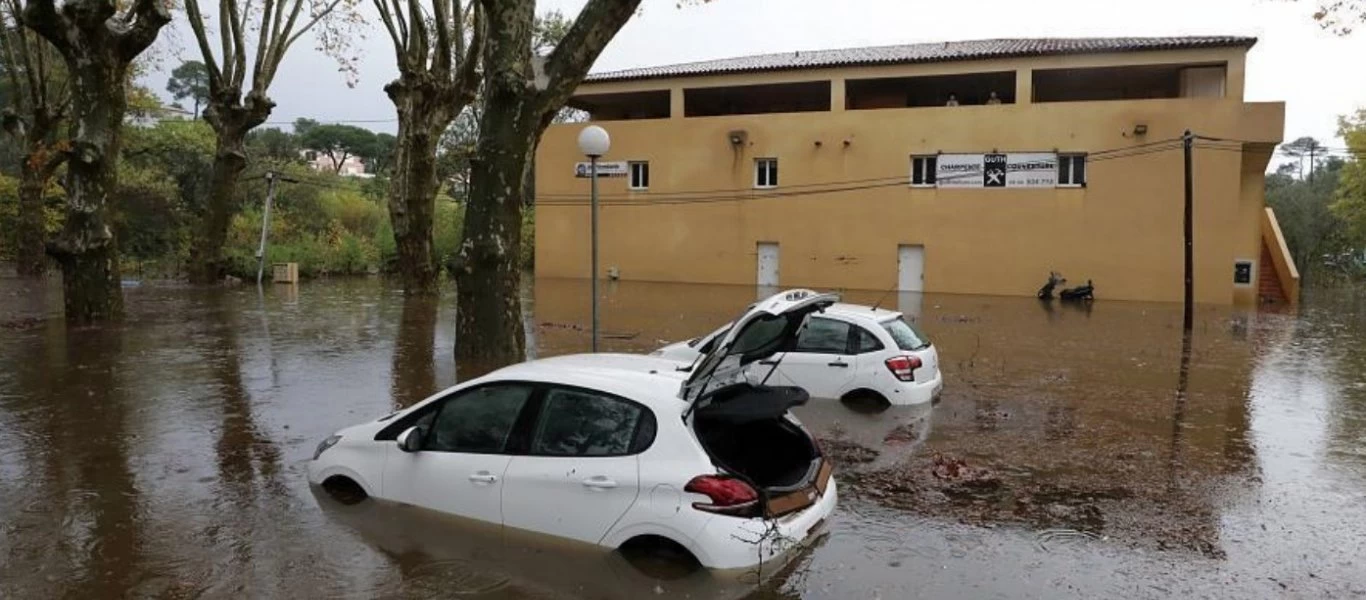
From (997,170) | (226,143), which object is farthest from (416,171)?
(997,170)

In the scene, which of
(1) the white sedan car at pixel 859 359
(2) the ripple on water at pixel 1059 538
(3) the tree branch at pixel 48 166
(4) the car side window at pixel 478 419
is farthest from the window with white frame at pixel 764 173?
(4) the car side window at pixel 478 419

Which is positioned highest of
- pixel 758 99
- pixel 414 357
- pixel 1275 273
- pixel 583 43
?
pixel 758 99

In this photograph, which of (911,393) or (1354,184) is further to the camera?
(1354,184)

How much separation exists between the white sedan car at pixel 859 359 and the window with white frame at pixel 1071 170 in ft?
66.5

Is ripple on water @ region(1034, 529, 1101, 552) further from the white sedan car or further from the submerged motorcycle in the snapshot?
the submerged motorcycle

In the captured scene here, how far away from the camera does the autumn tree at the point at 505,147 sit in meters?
11.1

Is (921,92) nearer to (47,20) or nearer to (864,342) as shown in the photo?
(864,342)

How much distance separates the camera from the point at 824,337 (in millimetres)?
10195

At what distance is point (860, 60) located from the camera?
31.1 metres

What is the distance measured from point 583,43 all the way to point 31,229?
90.8ft

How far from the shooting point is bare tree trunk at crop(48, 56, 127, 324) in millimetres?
15531

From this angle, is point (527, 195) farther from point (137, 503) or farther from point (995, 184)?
point (137, 503)

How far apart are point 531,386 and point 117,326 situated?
47.2 feet

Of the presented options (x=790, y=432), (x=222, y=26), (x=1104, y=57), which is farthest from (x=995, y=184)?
(x=790, y=432)
